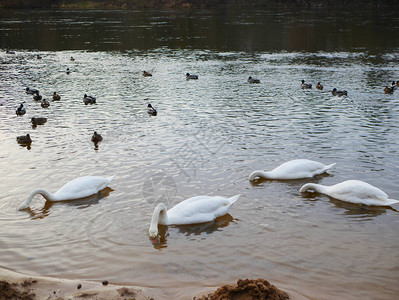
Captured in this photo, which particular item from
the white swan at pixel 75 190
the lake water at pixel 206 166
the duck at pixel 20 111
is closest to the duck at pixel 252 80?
the lake water at pixel 206 166

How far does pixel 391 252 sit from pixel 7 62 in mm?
36538

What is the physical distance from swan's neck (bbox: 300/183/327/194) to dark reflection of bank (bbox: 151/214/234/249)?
257 cm

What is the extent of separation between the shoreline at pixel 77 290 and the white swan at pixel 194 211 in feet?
8.69

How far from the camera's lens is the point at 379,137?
18.1 meters

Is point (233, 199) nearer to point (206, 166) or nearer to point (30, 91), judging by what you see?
point (206, 166)

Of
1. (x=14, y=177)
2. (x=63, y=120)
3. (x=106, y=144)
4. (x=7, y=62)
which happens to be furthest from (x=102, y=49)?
(x=14, y=177)

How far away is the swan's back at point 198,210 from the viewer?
1145 centimetres

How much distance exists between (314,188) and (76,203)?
6.65 metres

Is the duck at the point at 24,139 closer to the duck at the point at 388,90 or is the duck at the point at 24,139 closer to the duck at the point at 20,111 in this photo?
the duck at the point at 20,111

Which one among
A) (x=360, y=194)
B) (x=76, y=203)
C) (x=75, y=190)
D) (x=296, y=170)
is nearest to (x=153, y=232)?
(x=76, y=203)

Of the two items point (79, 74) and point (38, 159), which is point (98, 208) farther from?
point (79, 74)

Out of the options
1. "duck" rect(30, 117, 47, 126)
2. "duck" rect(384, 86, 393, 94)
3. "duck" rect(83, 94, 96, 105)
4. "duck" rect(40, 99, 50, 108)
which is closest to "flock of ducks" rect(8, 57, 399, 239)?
"duck" rect(30, 117, 47, 126)

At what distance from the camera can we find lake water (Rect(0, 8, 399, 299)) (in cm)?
966

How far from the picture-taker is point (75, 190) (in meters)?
13.1
